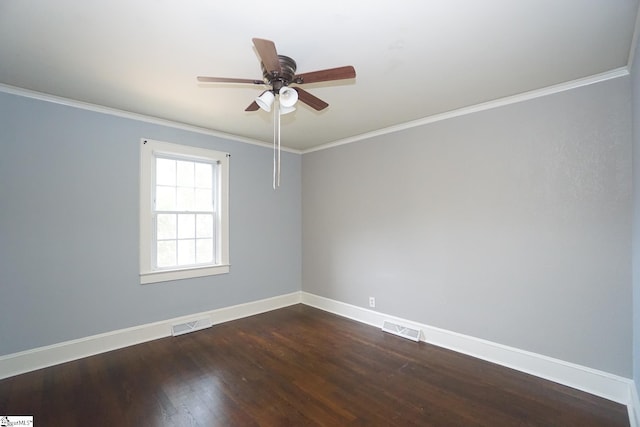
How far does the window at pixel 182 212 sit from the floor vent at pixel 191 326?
0.58 meters

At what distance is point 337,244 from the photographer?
439 cm

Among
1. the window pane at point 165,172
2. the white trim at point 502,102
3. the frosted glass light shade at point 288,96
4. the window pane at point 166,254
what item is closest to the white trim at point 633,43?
the white trim at point 502,102

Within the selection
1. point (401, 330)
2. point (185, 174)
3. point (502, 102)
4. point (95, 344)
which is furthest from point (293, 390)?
point (502, 102)

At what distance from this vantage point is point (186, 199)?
377 cm

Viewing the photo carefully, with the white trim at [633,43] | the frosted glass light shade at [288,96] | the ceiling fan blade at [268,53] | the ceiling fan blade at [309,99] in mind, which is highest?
the white trim at [633,43]

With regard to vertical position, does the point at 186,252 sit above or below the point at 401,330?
above

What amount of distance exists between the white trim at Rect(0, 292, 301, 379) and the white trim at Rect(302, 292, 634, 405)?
2.15 m

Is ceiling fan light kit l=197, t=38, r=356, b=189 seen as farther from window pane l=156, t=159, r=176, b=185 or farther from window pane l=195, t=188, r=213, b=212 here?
window pane l=195, t=188, r=213, b=212

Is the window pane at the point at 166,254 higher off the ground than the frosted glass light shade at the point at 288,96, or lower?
lower

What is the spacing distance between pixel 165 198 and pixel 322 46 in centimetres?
269

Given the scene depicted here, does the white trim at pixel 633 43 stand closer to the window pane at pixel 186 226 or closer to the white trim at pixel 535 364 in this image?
the white trim at pixel 535 364

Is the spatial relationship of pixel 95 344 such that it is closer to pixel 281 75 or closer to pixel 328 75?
pixel 281 75

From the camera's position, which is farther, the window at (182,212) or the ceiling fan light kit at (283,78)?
the window at (182,212)

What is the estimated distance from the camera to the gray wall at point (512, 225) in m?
2.31
